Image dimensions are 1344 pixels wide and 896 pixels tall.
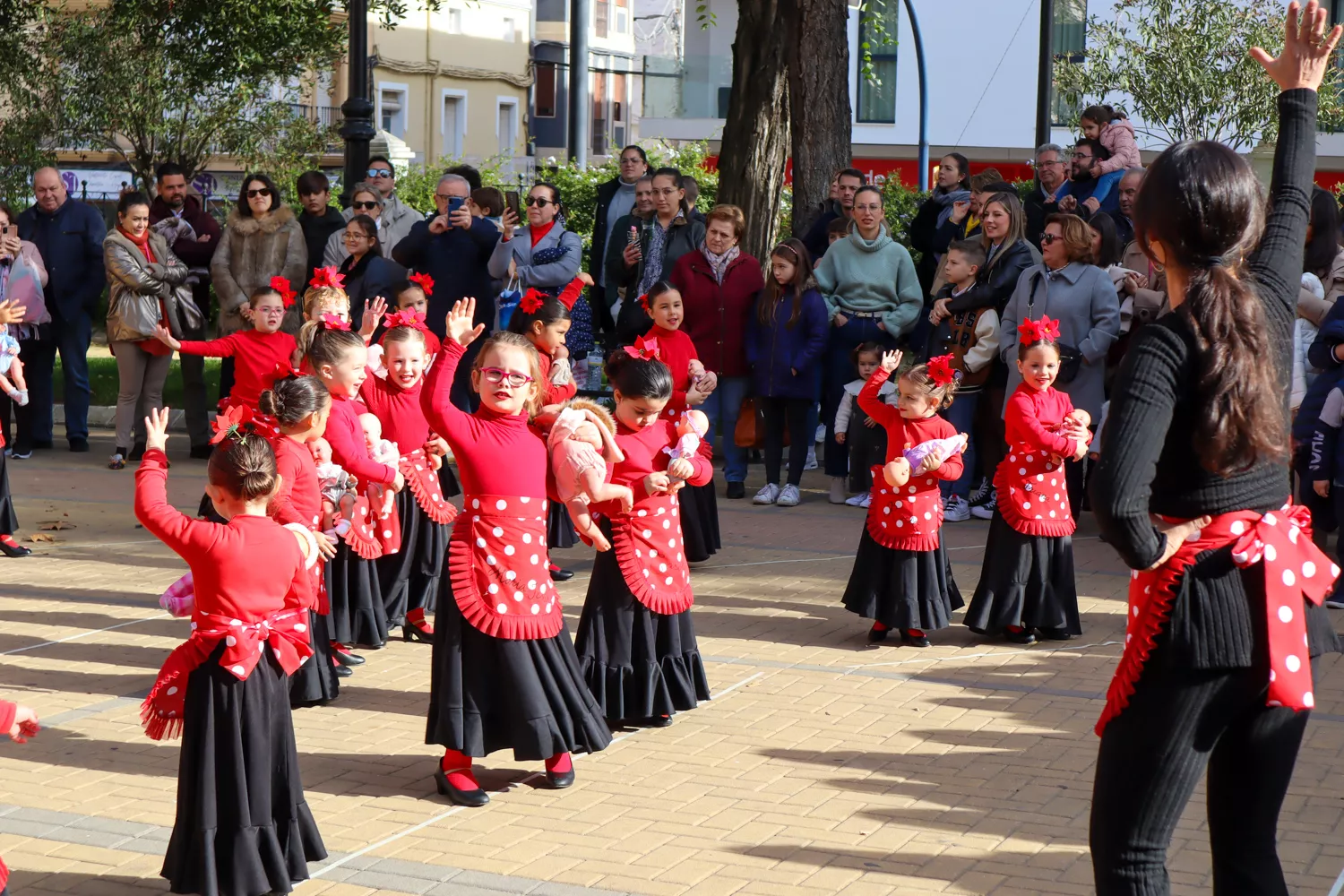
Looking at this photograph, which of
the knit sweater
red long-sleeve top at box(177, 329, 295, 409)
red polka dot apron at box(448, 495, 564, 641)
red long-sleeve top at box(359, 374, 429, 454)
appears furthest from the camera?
the knit sweater

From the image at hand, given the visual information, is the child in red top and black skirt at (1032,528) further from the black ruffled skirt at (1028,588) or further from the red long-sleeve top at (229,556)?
the red long-sleeve top at (229,556)

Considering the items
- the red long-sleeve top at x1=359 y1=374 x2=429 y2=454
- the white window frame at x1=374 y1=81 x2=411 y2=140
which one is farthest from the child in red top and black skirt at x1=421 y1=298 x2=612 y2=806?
the white window frame at x1=374 y1=81 x2=411 y2=140

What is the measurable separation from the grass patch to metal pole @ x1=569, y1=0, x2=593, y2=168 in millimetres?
7930

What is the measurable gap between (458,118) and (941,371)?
145 ft

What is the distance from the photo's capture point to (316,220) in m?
13.9

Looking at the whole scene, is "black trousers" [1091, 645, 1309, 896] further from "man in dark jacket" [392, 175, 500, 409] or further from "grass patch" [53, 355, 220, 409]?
"grass patch" [53, 355, 220, 409]

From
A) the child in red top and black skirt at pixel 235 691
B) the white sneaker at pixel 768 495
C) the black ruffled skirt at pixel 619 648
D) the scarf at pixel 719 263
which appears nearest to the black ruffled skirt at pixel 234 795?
the child in red top and black skirt at pixel 235 691

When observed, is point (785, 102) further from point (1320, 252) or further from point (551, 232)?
point (1320, 252)

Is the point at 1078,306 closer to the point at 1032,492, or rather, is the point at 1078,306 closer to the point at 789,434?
the point at 789,434

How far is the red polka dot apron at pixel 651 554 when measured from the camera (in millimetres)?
6484

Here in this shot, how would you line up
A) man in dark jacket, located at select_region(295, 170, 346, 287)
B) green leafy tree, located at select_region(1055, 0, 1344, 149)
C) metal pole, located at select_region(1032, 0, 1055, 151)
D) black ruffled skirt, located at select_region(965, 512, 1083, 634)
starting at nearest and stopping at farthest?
black ruffled skirt, located at select_region(965, 512, 1083, 634) < man in dark jacket, located at select_region(295, 170, 346, 287) < metal pole, located at select_region(1032, 0, 1055, 151) < green leafy tree, located at select_region(1055, 0, 1344, 149)

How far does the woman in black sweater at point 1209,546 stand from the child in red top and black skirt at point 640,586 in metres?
3.29

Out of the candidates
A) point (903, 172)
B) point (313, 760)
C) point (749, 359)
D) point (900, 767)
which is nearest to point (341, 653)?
point (313, 760)

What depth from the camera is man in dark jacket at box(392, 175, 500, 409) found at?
43.0ft
